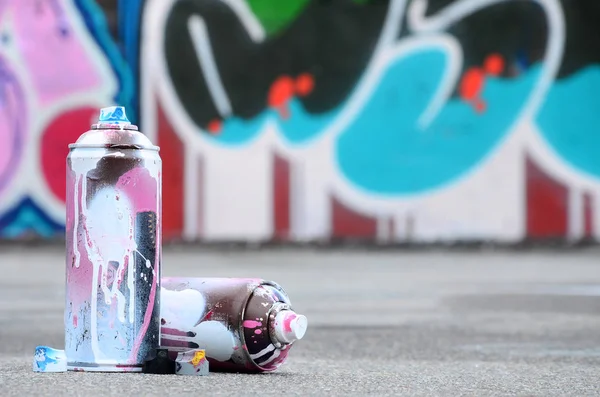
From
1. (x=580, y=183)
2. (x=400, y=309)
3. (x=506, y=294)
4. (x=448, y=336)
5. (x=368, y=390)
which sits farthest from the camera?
(x=580, y=183)

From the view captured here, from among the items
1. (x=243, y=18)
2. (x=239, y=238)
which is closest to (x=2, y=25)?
(x=243, y=18)

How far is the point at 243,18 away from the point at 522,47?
3520 mm

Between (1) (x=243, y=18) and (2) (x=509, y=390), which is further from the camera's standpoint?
(1) (x=243, y=18)

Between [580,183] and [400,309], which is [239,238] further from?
[400,309]

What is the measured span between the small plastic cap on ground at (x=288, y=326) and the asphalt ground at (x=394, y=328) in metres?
0.14

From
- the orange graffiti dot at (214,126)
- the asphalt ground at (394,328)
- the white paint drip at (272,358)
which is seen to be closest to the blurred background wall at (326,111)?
the orange graffiti dot at (214,126)

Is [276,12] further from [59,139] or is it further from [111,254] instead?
[111,254]

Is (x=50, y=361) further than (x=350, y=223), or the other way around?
(x=350, y=223)

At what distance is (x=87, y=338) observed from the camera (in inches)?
146

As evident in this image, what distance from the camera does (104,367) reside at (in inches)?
146

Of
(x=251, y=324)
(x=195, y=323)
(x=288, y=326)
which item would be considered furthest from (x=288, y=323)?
(x=195, y=323)

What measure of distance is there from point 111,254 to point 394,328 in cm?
272

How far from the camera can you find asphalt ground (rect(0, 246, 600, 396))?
3.72 metres

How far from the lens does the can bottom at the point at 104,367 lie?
3.71 meters
